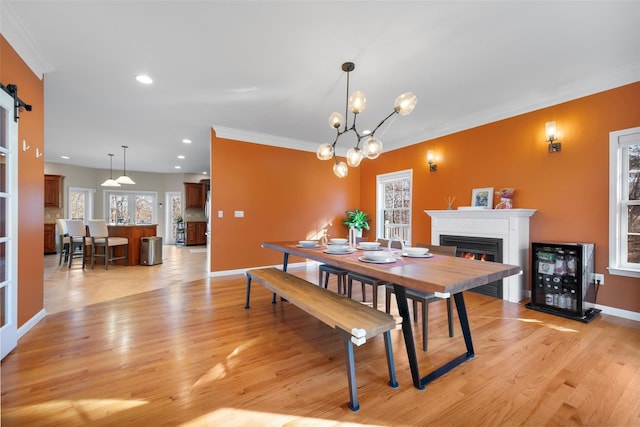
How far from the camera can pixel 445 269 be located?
1686mm

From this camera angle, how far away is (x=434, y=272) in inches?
62.8

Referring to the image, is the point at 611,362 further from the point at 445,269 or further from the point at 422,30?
the point at 422,30

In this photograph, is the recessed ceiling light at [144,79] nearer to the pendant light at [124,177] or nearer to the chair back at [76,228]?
the pendant light at [124,177]

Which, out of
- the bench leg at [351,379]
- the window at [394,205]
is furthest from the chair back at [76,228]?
the bench leg at [351,379]

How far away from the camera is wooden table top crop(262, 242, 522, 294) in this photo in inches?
54.1

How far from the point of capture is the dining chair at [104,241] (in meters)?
5.05

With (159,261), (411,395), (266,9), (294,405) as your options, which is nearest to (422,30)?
(266,9)

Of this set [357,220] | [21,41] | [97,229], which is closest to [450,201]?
[357,220]

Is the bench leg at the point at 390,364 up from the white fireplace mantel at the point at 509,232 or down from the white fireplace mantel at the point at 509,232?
down

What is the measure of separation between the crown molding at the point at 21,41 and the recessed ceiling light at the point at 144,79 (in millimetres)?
717

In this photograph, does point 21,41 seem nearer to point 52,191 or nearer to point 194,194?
point 52,191

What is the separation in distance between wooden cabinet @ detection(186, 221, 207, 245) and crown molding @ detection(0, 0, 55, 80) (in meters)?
6.81

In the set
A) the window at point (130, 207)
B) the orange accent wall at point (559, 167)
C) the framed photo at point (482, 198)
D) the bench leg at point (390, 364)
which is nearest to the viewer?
the bench leg at point (390, 364)

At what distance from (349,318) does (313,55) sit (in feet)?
7.42
